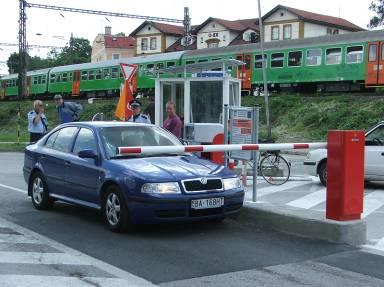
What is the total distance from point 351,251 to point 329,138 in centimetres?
137

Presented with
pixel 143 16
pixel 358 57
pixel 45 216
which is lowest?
pixel 45 216

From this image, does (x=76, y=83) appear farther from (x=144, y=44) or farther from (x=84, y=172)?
(x=144, y=44)

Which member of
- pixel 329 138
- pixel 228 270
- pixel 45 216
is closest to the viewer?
pixel 228 270

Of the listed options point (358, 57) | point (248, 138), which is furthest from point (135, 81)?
point (248, 138)

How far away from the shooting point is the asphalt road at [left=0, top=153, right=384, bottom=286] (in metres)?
5.73

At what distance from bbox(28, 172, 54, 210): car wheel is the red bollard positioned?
4334 mm

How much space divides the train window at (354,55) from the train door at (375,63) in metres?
0.44

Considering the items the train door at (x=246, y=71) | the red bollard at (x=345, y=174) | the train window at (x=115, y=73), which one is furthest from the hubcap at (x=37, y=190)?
the train window at (x=115, y=73)

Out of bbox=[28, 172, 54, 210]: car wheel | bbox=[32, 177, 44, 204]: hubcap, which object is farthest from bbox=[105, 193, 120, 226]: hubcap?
bbox=[32, 177, 44, 204]: hubcap

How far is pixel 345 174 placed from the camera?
7234 mm

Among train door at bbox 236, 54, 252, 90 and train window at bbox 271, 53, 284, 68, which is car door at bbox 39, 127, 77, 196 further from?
train door at bbox 236, 54, 252, 90

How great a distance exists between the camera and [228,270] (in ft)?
19.6

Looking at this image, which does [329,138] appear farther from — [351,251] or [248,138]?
[248,138]

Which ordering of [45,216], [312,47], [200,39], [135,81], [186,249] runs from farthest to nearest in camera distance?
1. [200,39]
2. [135,81]
3. [312,47]
4. [45,216]
5. [186,249]
